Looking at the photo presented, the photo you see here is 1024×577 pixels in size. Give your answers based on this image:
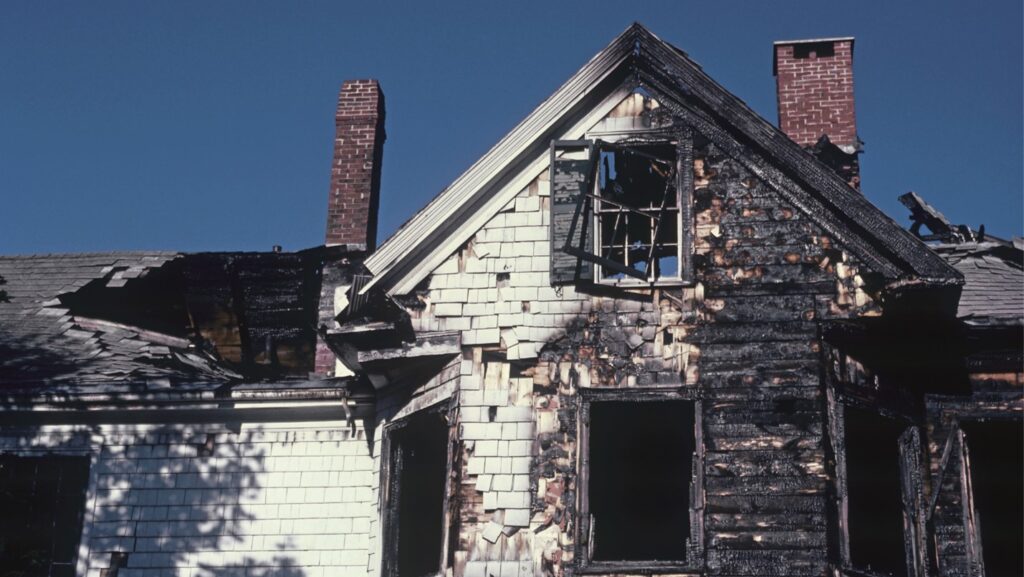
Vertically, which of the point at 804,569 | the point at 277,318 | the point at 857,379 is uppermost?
the point at 277,318

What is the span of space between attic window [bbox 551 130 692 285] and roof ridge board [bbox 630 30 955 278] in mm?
605

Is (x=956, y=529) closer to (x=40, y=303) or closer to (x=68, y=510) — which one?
(x=68, y=510)

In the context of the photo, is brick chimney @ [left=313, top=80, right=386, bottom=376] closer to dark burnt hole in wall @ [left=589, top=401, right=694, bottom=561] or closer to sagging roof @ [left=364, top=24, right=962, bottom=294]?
sagging roof @ [left=364, top=24, right=962, bottom=294]

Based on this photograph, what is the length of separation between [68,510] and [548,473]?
5962 mm

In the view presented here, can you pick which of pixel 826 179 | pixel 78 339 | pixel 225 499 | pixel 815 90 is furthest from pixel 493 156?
pixel 78 339

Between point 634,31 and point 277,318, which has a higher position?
point 634,31

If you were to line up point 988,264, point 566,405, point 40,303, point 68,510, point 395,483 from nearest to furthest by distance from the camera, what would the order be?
1. point 566,405
2. point 395,483
3. point 68,510
4. point 988,264
5. point 40,303

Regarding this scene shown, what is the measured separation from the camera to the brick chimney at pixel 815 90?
1744 cm

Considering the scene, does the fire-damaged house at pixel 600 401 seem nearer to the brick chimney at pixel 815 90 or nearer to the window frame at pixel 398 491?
the window frame at pixel 398 491

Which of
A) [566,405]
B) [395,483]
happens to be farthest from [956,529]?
[395,483]

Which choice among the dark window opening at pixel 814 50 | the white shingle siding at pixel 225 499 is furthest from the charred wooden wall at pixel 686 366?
the dark window opening at pixel 814 50

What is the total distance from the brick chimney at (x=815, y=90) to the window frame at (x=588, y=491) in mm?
5815

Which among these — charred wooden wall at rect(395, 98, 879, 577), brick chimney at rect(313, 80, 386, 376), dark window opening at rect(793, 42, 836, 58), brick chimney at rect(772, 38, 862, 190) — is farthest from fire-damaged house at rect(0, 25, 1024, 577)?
dark window opening at rect(793, 42, 836, 58)

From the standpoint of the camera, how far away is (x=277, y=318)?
18.4 metres
